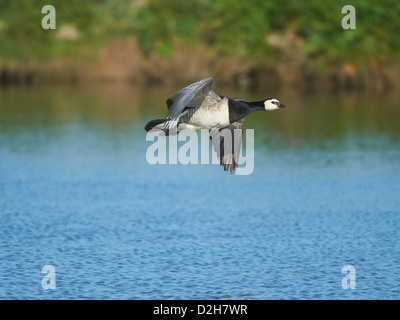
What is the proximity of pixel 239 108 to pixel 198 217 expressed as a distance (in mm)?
5659

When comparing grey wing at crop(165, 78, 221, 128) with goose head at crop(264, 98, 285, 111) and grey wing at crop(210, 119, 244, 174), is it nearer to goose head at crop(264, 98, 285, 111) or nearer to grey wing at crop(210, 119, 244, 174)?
goose head at crop(264, 98, 285, 111)

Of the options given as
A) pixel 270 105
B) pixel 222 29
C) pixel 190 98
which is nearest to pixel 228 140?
pixel 270 105

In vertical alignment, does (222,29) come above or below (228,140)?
above

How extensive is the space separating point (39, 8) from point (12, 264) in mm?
50838

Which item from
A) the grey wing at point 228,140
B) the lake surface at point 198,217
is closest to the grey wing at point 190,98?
the grey wing at point 228,140

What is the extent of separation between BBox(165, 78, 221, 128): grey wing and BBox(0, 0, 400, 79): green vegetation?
43.1 metres

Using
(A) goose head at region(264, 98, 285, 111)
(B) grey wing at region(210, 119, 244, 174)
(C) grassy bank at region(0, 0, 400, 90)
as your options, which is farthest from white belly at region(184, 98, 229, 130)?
(C) grassy bank at region(0, 0, 400, 90)

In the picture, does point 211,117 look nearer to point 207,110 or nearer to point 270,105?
point 207,110

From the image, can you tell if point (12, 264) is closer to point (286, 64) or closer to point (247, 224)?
point (247, 224)

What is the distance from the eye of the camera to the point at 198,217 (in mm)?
16797

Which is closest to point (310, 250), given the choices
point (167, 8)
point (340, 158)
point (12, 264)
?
point (12, 264)

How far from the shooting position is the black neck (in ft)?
37.6

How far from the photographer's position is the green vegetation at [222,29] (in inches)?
2125
